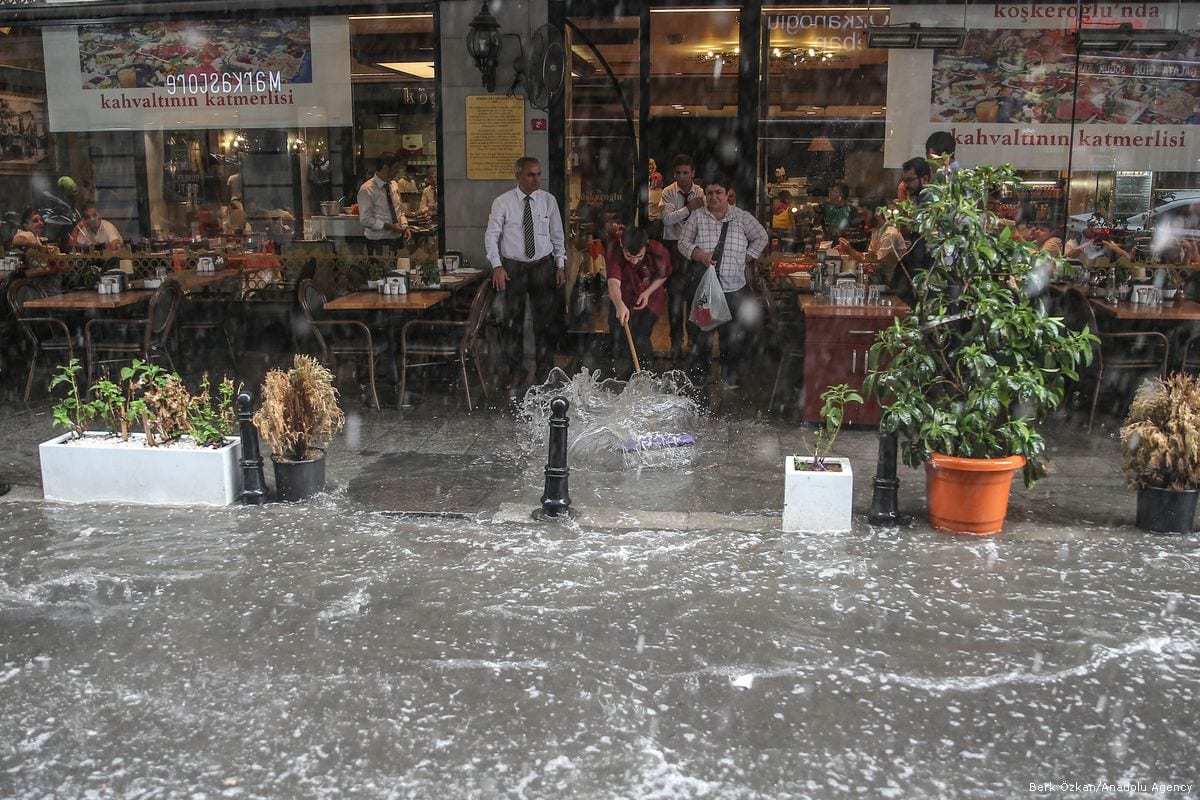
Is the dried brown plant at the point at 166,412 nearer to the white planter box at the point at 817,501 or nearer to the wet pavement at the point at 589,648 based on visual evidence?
the wet pavement at the point at 589,648

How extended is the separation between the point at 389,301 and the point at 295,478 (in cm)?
271

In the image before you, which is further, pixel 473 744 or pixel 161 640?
pixel 161 640

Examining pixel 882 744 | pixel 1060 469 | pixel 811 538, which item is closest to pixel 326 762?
pixel 882 744

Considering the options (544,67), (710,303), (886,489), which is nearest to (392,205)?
(544,67)

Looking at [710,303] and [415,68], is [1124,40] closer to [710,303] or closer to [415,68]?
[710,303]

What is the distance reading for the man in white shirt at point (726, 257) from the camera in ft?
32.3

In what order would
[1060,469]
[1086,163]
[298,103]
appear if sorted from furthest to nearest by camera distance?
[298,103] < [1086,163] < [1060,469]

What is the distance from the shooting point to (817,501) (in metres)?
6.42

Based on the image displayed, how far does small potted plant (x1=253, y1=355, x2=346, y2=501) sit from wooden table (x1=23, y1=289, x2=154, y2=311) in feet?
11.0

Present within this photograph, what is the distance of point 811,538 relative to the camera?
636 cm

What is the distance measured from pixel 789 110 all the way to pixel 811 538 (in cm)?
616

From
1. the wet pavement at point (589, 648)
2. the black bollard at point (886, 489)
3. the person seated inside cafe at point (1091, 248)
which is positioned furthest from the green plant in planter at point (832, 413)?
the person seated inside cafe at point (1091, 248)

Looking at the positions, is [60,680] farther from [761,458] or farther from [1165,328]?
[1165,328]

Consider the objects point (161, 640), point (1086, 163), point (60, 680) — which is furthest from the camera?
point (1086, 163)
